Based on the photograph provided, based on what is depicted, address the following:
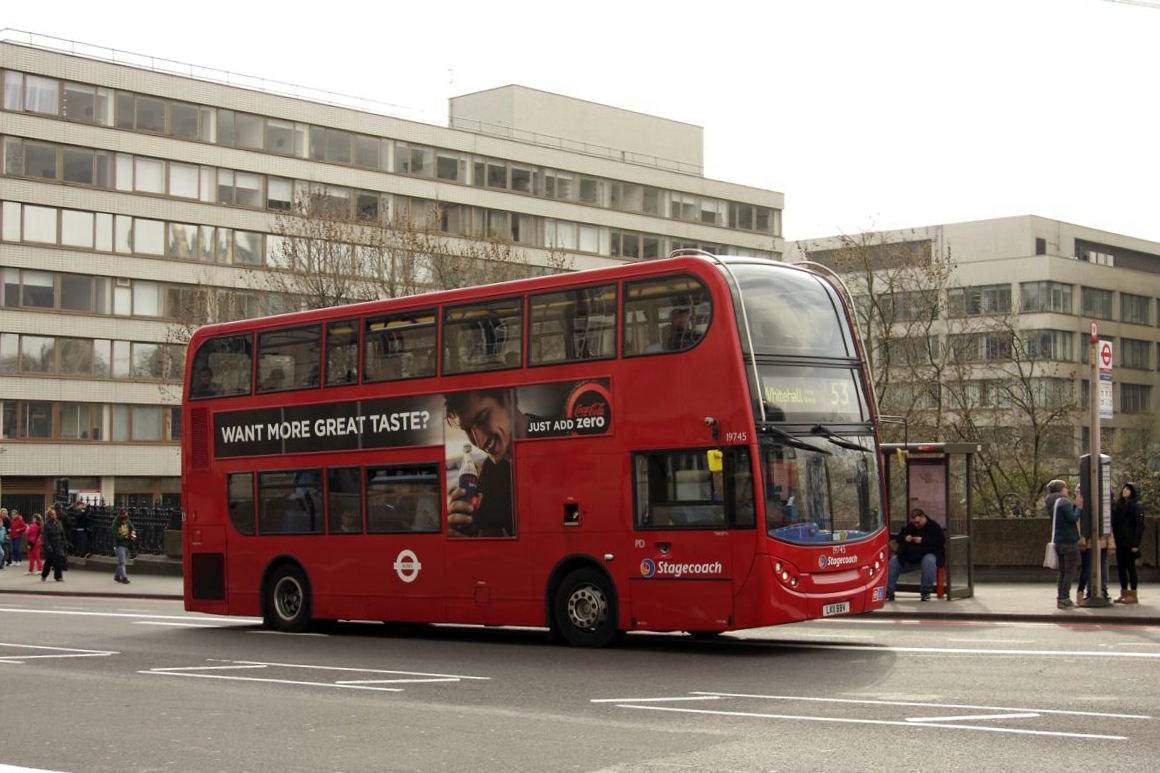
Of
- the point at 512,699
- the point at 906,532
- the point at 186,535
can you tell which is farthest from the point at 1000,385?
the point at 512,699

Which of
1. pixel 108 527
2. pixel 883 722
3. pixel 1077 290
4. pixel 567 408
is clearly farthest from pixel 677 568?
pixel 1077 290

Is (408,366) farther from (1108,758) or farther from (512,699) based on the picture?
(1108,758)

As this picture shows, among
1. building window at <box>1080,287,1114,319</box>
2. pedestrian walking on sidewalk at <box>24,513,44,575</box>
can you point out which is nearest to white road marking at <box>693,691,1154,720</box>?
pedestrian walking on sidewalk at <box>24,513,44,575</box>

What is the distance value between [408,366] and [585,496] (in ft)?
10.8

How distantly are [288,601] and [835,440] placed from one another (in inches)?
334

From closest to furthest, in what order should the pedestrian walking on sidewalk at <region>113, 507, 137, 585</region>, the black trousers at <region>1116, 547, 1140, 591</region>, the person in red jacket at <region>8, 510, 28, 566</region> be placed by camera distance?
the black trousers at <region>1116, 547, 1140, 591</region> → the pedestrian walking on sidewalk at <region>113, 507, 137, 585</region> → the person in red jacket at <region>8, 510, 28, 566</region>

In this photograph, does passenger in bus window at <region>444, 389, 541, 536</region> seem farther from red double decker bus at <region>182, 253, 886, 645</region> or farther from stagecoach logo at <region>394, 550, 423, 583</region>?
stagecoach logo at <region>394, 550, 423, 583</region>

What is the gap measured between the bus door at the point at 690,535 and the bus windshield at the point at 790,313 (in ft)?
4.36

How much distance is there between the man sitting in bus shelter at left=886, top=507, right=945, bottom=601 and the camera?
74.7ft

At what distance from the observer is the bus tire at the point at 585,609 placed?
1727cm

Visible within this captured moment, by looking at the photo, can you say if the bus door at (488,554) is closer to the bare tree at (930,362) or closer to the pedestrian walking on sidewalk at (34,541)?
the bare tree at (930,362)

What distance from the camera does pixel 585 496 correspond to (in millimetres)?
17391

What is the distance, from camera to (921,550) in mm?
22906

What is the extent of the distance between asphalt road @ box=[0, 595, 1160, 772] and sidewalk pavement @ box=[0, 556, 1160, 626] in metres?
0.67
